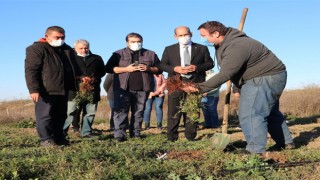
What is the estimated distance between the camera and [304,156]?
17.5ft

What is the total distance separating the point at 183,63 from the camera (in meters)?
7.72

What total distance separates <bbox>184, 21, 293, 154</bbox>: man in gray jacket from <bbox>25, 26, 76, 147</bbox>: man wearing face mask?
8.70 ft

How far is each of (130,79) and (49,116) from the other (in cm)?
173

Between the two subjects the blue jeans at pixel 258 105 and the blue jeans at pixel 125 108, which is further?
the blue jeans at pixel 125 108

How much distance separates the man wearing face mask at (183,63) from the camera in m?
7.57

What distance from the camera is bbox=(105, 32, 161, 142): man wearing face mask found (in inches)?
307

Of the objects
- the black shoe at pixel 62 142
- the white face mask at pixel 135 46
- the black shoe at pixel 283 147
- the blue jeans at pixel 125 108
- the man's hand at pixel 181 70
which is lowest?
the black shoe at pixel 283 147

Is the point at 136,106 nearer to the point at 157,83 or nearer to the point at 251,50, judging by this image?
the point at 251,50

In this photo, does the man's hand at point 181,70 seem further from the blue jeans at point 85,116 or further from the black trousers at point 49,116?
the blue jeans at point 85,116

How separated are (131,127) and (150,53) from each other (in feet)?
5.00

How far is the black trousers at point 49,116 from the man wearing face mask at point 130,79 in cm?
114

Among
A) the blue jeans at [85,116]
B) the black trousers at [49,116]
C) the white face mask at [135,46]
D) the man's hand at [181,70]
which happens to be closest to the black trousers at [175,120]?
the man's hand at [181,70]

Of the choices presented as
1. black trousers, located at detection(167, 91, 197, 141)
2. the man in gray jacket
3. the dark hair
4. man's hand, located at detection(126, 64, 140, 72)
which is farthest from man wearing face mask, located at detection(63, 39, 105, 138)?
the man in gray jacket

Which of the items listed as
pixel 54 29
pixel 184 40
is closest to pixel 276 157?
pixel 184 40
